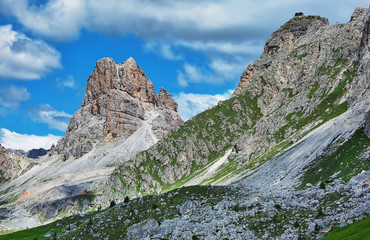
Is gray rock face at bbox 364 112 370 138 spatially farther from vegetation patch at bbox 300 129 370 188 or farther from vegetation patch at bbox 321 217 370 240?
vegetation patch at bbox 321 217 370 240

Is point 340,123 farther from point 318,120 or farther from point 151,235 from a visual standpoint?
point 151,235

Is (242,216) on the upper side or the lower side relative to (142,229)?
lower

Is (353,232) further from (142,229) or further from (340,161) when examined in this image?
(340,161)

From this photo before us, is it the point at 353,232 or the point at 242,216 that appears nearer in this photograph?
the point at 353,232

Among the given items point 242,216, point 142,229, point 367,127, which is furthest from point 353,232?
point 367,127

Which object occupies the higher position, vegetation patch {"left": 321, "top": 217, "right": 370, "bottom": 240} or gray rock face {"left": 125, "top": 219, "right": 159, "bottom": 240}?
gray rock face {"left": 125, "top": 219, "right": 159, "bottom": 240}

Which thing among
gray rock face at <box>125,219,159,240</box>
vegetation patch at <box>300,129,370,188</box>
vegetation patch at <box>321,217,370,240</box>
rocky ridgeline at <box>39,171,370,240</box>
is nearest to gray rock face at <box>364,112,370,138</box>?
vegetation patch at <box>300,129,370,188</box>

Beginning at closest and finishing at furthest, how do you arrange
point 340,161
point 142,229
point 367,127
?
point 142,229
point 340,161
point 367,127

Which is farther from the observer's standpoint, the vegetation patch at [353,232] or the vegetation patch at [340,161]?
the vegetation patch at [340,161]

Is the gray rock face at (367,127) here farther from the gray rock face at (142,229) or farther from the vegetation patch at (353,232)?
the gray rock face at (142,229)

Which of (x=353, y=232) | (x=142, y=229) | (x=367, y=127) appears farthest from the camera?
(x=367, y=127)

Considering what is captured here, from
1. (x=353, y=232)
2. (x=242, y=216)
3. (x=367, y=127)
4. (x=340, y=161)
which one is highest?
(x=367, y=127)

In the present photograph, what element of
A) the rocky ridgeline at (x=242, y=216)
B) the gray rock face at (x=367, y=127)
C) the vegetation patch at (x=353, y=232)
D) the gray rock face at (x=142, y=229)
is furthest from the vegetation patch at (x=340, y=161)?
the gray rock face at (x=142, y=229)

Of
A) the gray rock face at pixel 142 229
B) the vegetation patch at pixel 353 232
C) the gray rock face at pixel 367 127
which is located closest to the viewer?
the vegetation patch at pixel 353 232
